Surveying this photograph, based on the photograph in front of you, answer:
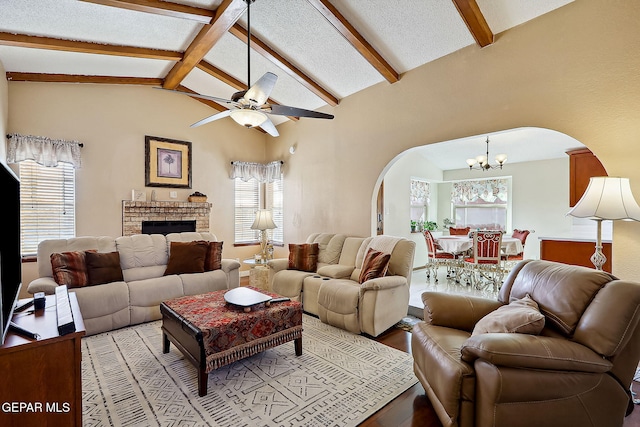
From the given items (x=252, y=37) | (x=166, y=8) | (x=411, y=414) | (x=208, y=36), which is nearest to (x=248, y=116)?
(x=166, y=8)

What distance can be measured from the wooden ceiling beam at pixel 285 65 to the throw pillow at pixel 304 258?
232cm

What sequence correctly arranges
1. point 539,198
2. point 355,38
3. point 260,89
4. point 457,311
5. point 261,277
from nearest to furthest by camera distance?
1. point 457,311
2. point 260,89
3. point 355,38
4. point 261,277
5. point 539,198

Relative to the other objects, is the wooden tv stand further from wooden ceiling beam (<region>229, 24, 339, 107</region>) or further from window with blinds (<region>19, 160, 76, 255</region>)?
window with blinds (<region>19, 160, 76, 255</region>)

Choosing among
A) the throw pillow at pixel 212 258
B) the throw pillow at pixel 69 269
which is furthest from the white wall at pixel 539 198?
the throw pillow at pixel 69 269

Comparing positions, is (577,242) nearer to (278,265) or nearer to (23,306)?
(278,265)

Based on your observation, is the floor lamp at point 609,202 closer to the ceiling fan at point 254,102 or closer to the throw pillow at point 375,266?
the throw pillow at point 375,266

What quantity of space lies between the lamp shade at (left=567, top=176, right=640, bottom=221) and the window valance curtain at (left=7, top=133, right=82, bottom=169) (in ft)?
19.4

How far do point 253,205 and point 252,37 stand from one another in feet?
11.1

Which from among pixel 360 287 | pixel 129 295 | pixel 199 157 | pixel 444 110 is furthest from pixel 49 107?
pixel 444 110

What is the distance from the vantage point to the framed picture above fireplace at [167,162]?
5.11 metres

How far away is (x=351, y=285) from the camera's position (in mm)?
3441

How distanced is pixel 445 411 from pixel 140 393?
2.05 metres

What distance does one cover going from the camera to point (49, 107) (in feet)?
14.0

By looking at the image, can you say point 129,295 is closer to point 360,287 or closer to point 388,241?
point 360,287
